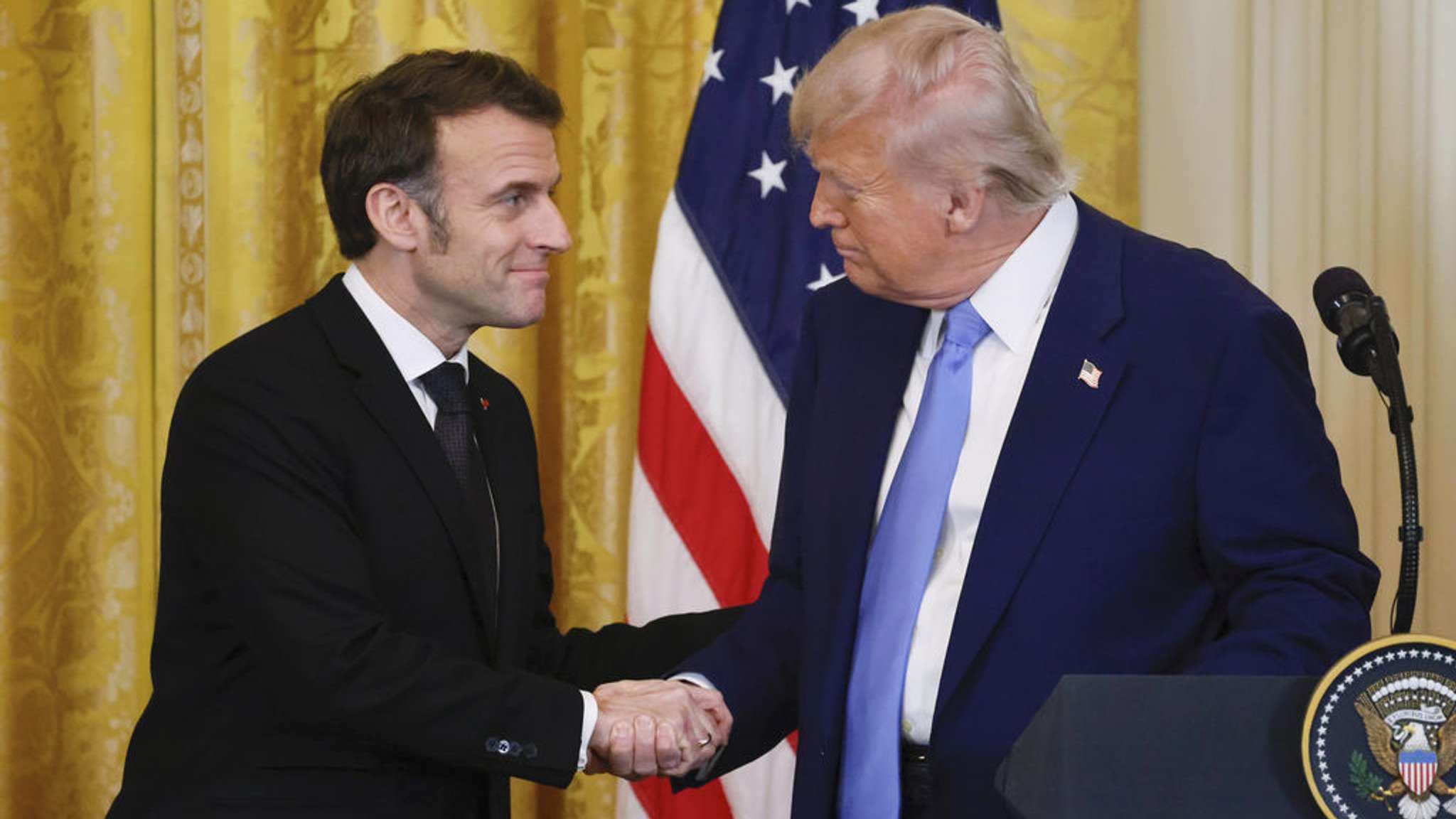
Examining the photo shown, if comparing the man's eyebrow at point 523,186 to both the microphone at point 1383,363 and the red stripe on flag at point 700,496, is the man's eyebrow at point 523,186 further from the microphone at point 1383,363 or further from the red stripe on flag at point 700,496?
the microphone at point 1383,363

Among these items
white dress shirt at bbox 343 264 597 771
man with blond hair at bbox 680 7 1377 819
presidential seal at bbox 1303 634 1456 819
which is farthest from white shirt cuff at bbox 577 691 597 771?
presidential seal at bbox 1303 634 1456 819

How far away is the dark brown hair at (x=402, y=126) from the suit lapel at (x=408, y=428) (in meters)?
0.22

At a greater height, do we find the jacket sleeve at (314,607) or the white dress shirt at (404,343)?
the white dress shirt at (404,343)

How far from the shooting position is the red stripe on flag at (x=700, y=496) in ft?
11.3

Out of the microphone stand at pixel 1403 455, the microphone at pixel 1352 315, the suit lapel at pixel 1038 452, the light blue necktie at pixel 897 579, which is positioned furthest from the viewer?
the light blue necktie at pixel 897 579

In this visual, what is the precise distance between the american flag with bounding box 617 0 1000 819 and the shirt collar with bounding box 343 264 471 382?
0.92 metres

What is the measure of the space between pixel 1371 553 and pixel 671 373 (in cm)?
154

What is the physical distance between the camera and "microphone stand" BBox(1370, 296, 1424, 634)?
63.5 inches

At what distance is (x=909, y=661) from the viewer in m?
2.00

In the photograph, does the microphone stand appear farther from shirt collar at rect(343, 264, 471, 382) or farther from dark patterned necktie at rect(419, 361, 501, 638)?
shirt collar at rect(343, 264, 471, 382)

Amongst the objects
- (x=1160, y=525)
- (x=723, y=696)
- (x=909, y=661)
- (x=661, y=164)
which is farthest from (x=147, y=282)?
(x=1160, y=525)

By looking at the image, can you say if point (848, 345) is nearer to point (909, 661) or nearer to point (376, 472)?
point (909, 661)

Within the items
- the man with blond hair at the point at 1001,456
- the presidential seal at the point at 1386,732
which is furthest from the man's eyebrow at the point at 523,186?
the presidential seal at the point at 1386,732

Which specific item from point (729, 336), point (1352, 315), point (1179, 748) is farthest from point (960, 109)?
point (729, 336)
